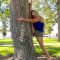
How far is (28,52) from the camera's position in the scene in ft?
24.7

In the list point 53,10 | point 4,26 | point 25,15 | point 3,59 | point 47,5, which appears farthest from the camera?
point 4,26

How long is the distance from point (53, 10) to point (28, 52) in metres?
23.6

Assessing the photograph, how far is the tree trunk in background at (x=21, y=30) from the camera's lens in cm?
719

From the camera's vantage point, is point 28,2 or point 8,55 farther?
point 8,55

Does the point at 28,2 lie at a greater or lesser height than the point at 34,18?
greater

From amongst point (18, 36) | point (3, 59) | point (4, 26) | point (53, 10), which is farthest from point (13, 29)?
point (4, 26)

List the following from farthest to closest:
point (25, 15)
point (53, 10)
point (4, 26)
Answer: point (4, 26), point (53, 10), point (25, 15)

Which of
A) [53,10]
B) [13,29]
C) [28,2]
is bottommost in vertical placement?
[53,10]

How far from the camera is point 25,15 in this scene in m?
7.21

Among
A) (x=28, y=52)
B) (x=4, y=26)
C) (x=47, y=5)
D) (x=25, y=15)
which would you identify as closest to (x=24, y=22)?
(x=25, y=15)

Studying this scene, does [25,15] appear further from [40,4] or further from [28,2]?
[40,4]

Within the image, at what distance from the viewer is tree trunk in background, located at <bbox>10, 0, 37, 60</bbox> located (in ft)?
23.6

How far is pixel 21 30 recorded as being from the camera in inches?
286

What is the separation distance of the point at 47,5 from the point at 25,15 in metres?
21.5
